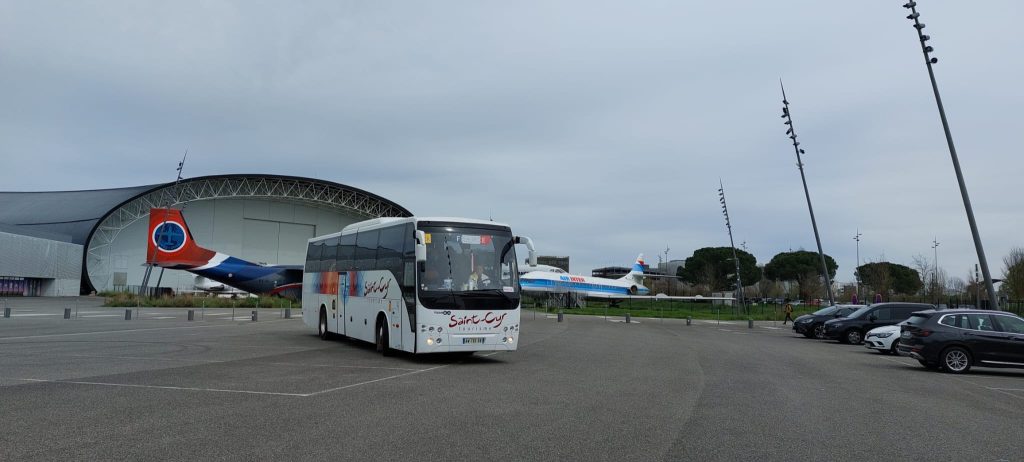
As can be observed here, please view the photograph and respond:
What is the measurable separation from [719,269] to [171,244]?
67.1m

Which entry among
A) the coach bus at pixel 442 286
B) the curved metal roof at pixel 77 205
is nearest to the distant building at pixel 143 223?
the curved metal roof at pixel 77 205

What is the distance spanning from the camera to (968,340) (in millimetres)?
15812

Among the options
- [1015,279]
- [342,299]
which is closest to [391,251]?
[342,299]

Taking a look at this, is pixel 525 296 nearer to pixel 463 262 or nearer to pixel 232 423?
pixel 463 262

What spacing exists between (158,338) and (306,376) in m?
10.8

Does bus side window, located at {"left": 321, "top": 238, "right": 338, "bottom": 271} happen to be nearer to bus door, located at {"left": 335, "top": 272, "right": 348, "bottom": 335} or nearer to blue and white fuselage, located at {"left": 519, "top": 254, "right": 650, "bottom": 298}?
bus door, located at {"left": 335, "top": 272, "right": 348, "bottom": 335}

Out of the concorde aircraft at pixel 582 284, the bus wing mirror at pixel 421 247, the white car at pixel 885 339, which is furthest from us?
the concorde aircraft at pixel 582 284

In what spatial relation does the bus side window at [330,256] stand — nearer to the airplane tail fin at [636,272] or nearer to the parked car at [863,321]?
the parked car at [863,321]

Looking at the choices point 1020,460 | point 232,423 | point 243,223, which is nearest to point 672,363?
point 1020,460

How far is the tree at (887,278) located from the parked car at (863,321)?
35.7m

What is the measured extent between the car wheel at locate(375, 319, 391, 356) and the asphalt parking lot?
23.1 inches

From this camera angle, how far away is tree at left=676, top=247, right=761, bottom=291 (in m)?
94.9

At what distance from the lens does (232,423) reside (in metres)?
7.96

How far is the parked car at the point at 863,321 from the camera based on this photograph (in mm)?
26062
